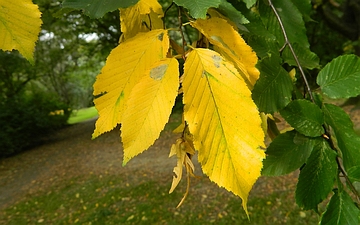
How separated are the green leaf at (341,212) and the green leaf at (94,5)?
37 cm

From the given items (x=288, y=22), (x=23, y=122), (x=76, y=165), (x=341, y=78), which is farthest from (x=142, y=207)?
(x=23, y=122)

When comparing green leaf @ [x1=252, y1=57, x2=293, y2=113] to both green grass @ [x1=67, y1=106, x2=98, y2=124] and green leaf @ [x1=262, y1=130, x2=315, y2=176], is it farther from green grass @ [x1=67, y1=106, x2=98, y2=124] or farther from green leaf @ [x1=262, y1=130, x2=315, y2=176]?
green grass @ [x1=67, y1=106, x2=98, y2=124]

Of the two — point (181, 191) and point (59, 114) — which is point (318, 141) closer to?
point (181, 191)

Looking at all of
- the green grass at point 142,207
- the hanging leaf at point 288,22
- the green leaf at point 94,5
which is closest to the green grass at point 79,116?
the green grass at point 142,207

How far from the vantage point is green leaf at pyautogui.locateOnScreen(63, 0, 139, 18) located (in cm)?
35

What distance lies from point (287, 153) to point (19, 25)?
40 cm

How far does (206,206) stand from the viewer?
3.75 meters

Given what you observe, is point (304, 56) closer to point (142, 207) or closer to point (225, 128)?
point (225, 128)

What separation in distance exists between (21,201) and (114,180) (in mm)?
1563

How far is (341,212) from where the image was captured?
0.37 metres

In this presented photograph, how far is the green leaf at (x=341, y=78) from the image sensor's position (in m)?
0.43

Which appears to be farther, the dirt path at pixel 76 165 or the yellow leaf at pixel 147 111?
the dirt path at pixel 76 165

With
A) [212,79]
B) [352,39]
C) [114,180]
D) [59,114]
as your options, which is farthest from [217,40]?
[59,114]

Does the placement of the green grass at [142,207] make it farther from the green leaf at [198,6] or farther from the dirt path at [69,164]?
the green leaf at [198,6]
